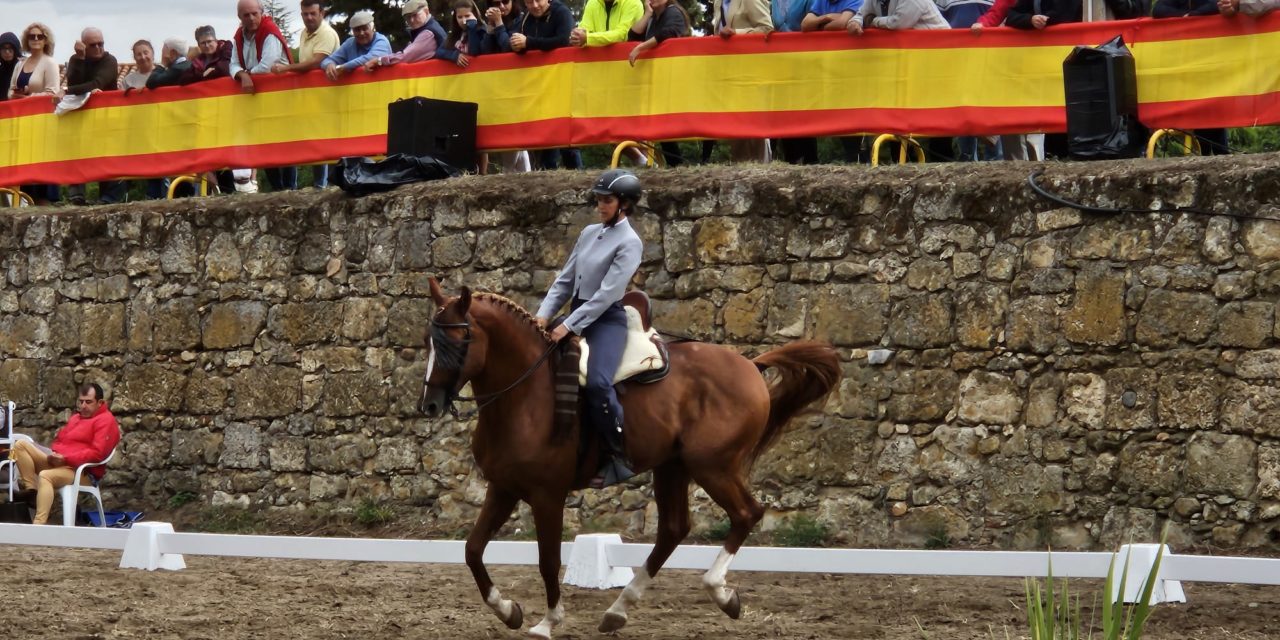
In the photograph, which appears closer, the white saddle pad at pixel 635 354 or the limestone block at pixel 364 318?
the white saddle pad at pixel 635 354

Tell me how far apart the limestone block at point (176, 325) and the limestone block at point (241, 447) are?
878 millimetres

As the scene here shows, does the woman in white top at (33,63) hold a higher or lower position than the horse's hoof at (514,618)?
higher

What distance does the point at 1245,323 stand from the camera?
1062 cm

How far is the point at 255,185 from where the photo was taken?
1647cm

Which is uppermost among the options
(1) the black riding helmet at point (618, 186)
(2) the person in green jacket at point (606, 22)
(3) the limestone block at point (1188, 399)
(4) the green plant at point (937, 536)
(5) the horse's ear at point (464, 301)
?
(2) the person in green jacket at point (606, 22)

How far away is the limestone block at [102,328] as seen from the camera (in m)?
15.1

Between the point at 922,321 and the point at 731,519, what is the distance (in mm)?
3277

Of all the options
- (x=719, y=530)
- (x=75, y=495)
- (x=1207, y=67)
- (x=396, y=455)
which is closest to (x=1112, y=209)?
(x=1207, y=67)

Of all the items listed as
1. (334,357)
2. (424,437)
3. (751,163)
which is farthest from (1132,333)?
(334,357)

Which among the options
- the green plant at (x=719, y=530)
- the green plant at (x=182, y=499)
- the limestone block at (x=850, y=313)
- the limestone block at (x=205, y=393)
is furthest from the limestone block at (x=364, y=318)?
the limestone block at (x=850, y=313)

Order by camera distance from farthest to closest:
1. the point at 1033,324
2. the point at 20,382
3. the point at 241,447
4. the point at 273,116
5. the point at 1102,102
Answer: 1. the point at 20,382
2. the point at 273,116
3. the point at 241,447
4. the point at 1102,102
5. the point at 1033,324

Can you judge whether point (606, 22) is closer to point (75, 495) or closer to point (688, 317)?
point (688, 317)

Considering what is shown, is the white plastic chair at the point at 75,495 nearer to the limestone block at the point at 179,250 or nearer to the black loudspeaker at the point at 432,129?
the limestone block at the point at 179,250

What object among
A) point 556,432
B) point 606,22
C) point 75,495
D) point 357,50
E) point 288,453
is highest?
point 606,22
